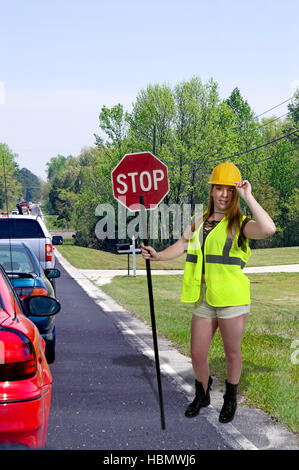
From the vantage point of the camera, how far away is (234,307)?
5395 millimetres

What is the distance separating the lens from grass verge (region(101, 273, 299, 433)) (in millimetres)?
6766

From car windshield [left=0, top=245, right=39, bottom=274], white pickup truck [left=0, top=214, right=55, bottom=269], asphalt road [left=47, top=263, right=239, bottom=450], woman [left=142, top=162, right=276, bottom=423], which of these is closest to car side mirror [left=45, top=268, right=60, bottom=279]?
car windshield [left=0, top=245, right=39, bottom=274]

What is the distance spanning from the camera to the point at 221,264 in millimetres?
5359

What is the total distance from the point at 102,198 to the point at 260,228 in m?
59.9

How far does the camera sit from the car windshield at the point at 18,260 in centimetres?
873

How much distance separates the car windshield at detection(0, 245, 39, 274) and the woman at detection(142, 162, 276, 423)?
340 cm

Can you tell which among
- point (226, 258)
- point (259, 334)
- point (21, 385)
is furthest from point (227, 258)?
point (259, 334)

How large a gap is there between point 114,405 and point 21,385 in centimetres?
352

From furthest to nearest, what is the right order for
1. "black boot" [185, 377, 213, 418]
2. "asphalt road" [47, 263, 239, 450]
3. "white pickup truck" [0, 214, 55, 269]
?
1. "white pickup truck" [0, 214, 55, 269]
2. "black boot" [185, 377, 213, 418]
3. "asphalt road" [47, 263, 239, 450]

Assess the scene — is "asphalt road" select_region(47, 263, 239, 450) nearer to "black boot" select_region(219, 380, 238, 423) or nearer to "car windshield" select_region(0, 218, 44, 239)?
"black boot" select_region(219, 380, 238, 423)

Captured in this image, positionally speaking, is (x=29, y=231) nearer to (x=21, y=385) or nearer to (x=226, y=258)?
(x=226, y=258)

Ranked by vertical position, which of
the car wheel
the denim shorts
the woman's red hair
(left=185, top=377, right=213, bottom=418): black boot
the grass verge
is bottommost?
the grass verge

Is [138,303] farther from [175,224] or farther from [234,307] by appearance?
[175,224]

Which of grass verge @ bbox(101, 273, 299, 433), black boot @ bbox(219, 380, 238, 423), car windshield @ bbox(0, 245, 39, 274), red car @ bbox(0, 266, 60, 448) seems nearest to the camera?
red car @ bbox(0, 266, 60, 448)
